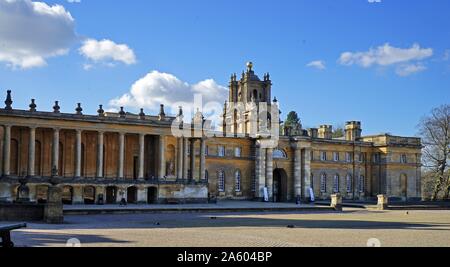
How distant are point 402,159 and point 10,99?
52093mm

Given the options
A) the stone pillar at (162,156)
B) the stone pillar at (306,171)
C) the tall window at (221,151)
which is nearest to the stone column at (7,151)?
the stone pillar at (162,156)

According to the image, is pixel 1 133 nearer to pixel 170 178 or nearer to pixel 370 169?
pixel 170 178

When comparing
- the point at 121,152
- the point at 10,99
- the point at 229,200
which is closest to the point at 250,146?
the point at 229,200

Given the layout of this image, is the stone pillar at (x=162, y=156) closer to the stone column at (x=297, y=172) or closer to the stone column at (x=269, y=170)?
the stone column at (x=269, y=170)

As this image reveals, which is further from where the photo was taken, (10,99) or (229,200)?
(229,200)

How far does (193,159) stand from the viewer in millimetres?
63156

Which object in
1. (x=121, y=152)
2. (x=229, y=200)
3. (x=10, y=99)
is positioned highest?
(x=10, y=99)

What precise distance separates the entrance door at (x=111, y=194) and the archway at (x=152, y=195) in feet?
11.9

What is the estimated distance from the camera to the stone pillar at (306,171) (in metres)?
71.6

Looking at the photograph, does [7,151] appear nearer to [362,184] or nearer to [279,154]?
[279,154]
